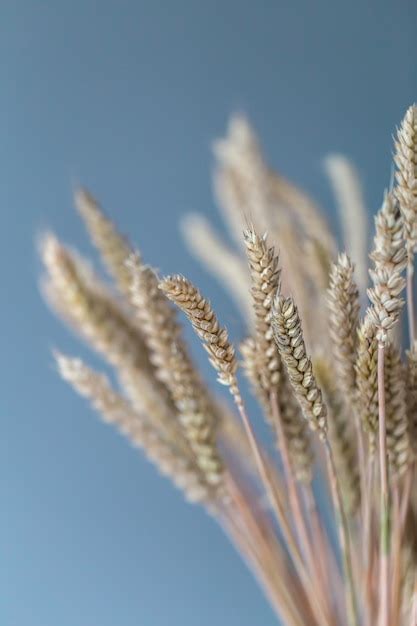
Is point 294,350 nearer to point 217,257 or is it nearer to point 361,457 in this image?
point 361,457

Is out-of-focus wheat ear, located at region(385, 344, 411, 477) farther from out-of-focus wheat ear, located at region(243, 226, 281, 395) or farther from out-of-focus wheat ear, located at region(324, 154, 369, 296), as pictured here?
out-of-focus wheat ear, located at region(324, 154, 369, 296)

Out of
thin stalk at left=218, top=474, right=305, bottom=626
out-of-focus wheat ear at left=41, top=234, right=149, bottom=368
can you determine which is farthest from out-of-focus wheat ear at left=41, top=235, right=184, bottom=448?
thin stalk at left=218, top=474, right=305, bottom=626

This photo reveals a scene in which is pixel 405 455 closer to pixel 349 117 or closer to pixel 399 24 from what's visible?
pixel 349 117

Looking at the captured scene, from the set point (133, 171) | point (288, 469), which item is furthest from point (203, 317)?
point (133, 171)

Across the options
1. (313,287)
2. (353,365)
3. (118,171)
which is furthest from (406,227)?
(118,171)

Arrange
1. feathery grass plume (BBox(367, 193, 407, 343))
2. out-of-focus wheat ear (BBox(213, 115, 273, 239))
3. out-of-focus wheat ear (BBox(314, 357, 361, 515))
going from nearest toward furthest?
feathery grass plume (BBox(367, 193, 407, 343)) → out-of-focus wheat ear (BBox(314, 357, 361, 515)) → out-of-focus wheat ear (BBox(213, 115, 273, 239))

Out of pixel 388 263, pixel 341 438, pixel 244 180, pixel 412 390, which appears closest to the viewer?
pixel 388 263

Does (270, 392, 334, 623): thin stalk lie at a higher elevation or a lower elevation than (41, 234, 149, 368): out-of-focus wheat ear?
lower

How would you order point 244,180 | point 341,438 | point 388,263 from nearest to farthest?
point 388,263 → point 341,438 → point 244,180
